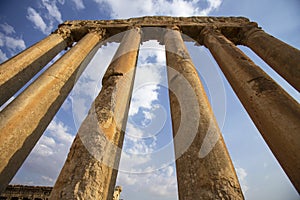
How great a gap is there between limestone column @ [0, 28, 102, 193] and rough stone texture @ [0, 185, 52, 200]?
16072 mm

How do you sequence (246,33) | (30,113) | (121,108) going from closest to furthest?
(121,108), (30,113), (246,33)

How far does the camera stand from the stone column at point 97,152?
2.89 meters

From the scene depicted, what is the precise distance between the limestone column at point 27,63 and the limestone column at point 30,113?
105 centimetres

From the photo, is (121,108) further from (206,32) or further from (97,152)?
(206,32)

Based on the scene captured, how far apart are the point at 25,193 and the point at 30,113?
1792 cm

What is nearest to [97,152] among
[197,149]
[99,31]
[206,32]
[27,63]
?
[197,149]

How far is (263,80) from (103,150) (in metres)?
4.76

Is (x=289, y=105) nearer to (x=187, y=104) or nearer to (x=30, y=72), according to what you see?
(x=187, y=104)

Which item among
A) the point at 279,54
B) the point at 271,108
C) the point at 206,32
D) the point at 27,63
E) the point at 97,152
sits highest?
the point at 206,32

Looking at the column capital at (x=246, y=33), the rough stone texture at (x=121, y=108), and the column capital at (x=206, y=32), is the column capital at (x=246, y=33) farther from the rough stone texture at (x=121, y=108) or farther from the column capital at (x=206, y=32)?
the column capital at (x=206, y=32)

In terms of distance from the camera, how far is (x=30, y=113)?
5.21 metres

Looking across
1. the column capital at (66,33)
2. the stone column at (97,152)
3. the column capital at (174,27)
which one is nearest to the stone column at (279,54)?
the column capital at (174,27)

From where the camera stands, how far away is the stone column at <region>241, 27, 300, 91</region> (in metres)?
5.66

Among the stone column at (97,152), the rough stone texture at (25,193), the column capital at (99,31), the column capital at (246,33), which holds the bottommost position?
the stone column at (97,152)
